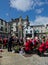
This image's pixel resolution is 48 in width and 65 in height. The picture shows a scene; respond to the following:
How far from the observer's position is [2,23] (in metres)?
91.3

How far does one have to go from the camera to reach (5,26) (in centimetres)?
9169

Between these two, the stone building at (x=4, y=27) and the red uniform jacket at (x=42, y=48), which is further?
the stone building at (x=4, y=27)

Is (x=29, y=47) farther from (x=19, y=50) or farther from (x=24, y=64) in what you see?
(x=24, y=64)

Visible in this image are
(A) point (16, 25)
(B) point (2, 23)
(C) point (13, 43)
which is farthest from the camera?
(A) point (16, 25)

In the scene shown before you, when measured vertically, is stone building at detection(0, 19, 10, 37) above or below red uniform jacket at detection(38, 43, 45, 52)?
above

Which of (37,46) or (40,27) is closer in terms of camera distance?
(37,46)

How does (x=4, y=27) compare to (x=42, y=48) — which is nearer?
(x=42, y=48)

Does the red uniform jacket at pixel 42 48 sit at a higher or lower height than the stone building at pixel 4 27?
lower

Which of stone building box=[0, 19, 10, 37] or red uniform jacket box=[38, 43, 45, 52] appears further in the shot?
stone building box=[0, 19, 10, 37]

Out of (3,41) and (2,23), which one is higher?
(2,23)

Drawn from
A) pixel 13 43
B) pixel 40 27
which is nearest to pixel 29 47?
pixel 13 43

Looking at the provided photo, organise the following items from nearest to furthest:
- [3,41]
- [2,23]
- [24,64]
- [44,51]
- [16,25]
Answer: [24,64] < [44,51] < [3,41] < [2,23] < [16,25]

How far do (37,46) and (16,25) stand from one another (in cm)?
8228

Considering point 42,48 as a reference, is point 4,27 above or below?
above
